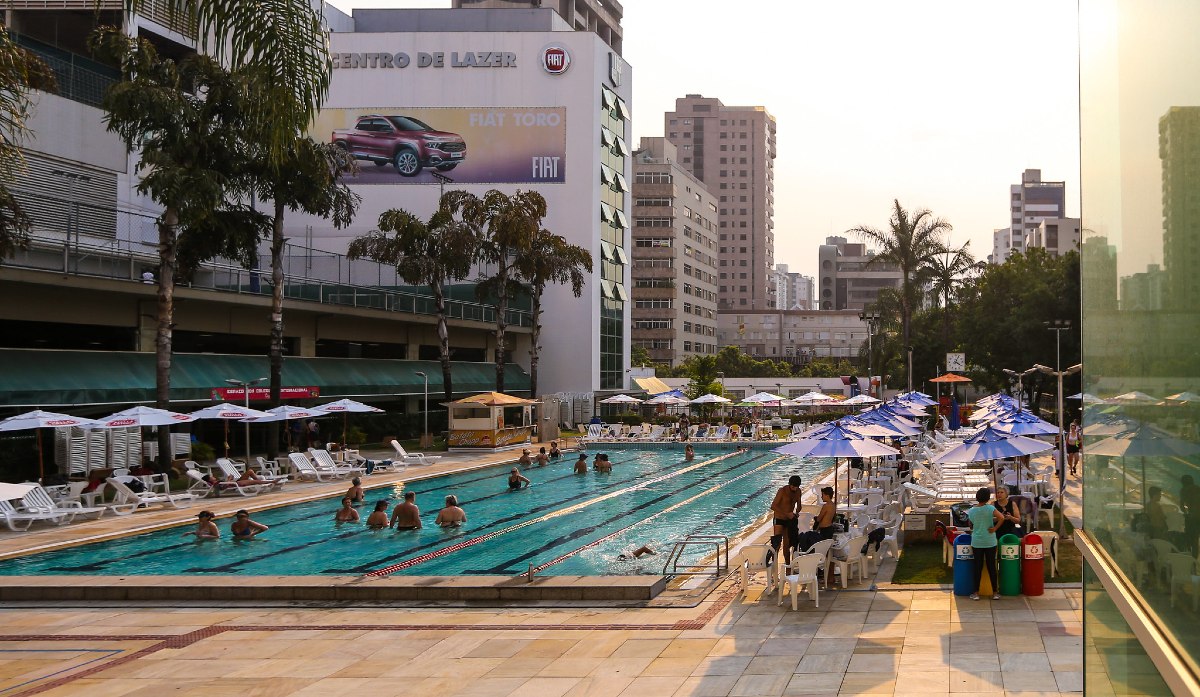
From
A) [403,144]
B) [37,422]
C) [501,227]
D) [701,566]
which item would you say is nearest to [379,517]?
[37,422]

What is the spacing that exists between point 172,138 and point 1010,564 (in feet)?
79.5

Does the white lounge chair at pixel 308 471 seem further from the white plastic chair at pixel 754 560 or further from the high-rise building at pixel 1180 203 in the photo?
the high-rise building at pixel 1180 203

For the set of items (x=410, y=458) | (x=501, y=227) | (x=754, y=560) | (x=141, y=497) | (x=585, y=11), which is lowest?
(x=410, y=458)

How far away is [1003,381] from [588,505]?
41.6 metres

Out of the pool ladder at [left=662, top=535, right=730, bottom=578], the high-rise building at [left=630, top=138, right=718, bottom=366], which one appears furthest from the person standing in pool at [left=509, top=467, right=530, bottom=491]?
the high-rise building at [left=630, top=138, right=718, bottom=366]

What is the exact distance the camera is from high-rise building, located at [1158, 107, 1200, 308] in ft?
10.3

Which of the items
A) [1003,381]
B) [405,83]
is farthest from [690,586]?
[405,83]

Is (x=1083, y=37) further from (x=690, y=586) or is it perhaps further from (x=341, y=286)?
(x=341, y=286)

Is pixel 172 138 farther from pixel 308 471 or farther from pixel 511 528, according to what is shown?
pixel 511 528

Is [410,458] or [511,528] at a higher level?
[410,458]

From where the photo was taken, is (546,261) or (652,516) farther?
(546,261)

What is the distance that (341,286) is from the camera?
43344 mm

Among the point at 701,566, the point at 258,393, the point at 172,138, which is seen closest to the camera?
the point at 701,566

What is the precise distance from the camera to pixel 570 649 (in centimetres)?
1051
